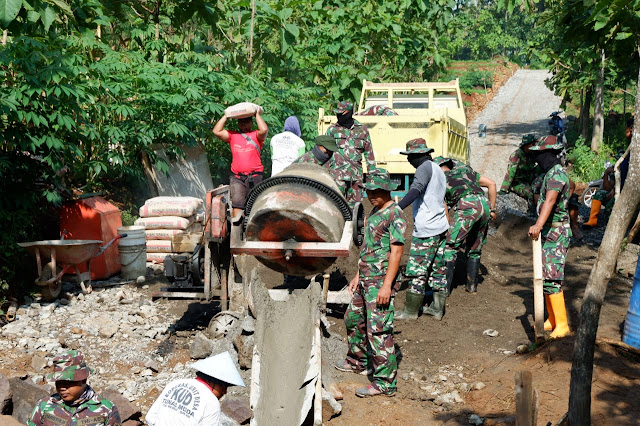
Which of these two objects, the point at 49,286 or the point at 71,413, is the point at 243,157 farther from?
the point at 71,413

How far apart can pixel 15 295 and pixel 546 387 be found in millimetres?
5837

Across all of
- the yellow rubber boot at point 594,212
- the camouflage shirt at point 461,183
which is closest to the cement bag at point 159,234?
the camouflage shirt at point 461,183

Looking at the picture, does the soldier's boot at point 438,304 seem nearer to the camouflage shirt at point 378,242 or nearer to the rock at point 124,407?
the camouflage shirt at point 378,242

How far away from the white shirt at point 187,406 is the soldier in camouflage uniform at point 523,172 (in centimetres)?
500

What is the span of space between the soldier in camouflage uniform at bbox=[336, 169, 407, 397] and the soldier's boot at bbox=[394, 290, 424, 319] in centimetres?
157

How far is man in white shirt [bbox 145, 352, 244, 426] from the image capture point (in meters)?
3.42

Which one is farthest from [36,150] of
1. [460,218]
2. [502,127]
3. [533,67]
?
[533,67]

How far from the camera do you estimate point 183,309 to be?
8.01 metres

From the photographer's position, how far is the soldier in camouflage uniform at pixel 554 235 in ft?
21.3

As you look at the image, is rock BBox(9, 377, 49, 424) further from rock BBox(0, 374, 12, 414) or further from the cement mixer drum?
the cement mixer drum

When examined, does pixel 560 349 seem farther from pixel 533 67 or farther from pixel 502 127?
pixel 533 67

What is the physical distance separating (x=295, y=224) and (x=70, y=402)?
9.84 feet

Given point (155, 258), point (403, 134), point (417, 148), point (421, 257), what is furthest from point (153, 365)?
point (403, 134)

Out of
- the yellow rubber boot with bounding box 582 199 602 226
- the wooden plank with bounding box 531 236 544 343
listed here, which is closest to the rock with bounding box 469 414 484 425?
the wooden plank with bounding box 531 236 544 343
